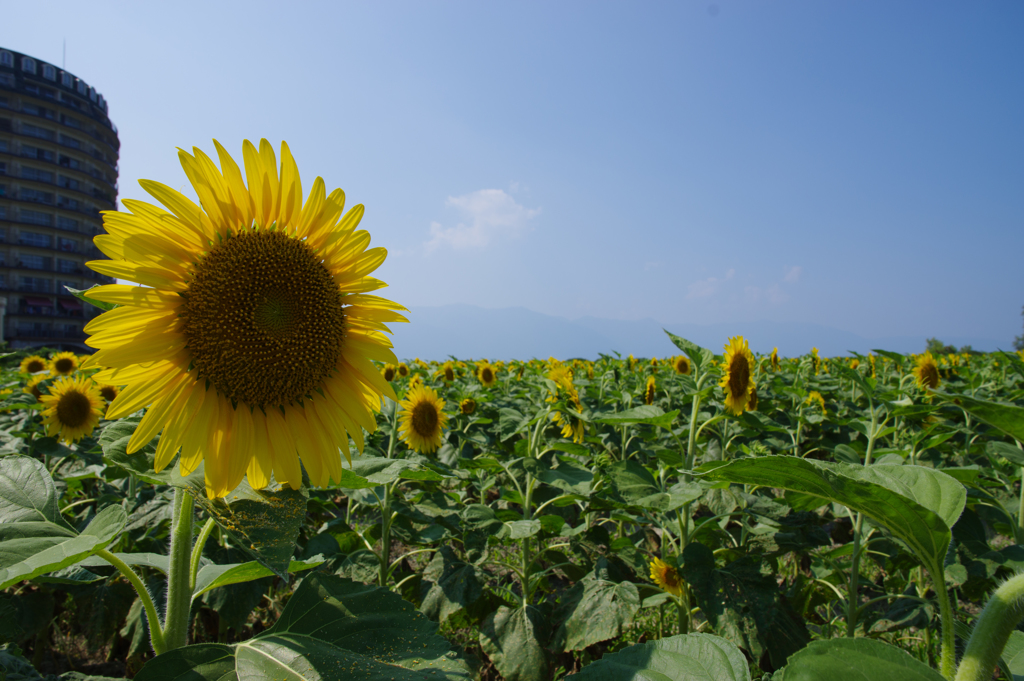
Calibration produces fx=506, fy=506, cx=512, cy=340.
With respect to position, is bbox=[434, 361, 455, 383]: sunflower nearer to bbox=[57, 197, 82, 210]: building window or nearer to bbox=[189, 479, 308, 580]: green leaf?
bbox=[189, 479, 308, 580]: green leaf

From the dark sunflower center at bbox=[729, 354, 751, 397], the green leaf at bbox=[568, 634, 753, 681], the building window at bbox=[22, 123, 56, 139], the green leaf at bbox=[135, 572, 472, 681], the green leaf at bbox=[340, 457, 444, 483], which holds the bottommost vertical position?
the green leaf at bbox=[135, 572, 472, 681]

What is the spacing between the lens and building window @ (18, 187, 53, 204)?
184ft

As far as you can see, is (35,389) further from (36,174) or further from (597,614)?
(36,174)

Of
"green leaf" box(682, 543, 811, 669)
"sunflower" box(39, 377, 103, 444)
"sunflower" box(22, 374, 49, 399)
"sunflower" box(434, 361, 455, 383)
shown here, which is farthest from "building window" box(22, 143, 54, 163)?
"green leaf" box(682, 543, 811, 669)

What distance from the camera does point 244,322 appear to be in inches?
51.7

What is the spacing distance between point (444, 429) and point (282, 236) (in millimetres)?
3134

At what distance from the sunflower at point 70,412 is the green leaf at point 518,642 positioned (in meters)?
3.58

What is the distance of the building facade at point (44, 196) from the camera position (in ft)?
181

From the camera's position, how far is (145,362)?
1224mm

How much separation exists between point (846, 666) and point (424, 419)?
11.5 feet

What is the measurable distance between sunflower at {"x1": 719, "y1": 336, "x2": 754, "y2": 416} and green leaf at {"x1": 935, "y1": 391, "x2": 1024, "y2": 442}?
2507mm

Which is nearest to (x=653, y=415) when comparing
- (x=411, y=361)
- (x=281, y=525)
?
(x=281, y=525)

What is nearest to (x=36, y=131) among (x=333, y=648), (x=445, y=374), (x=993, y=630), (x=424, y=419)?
(x=445, y=374)

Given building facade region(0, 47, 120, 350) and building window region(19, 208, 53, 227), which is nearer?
building facade region(0, 47, 120, 350)
